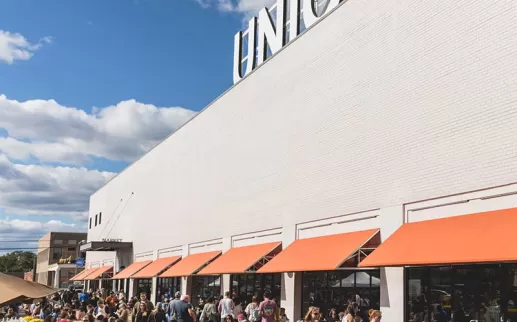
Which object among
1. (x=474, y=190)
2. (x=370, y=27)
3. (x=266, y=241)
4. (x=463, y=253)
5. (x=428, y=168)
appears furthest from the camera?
(x=266, y=241)

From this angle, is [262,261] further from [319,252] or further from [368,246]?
[368,246]

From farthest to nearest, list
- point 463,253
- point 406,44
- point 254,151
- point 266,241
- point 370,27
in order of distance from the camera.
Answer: point 254,151, point 266,241, point 370,27, point 406,44, point 463,253

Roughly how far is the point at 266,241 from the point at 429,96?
Result: 979cm

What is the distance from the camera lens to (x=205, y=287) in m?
28.4

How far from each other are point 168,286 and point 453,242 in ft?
81.7

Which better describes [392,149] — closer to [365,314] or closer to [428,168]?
[428,168]

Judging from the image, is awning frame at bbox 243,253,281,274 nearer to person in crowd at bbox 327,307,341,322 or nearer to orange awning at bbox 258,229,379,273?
orange awning at bbox 258,229,379,273

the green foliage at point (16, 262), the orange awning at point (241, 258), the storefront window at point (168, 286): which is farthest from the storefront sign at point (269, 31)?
the green foliage at point (16, 262)

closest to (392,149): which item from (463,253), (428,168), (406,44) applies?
(428,168)

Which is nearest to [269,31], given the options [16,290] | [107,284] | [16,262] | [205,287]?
[205,287]

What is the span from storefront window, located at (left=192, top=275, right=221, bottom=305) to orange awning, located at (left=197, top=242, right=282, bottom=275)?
83.9 inches

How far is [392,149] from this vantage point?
15758mm

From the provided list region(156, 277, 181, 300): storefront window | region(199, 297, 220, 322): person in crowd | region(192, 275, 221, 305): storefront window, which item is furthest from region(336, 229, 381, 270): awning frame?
region(156, 277, 181, 300): storefront window

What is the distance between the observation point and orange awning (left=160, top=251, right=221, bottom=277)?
2626cm
